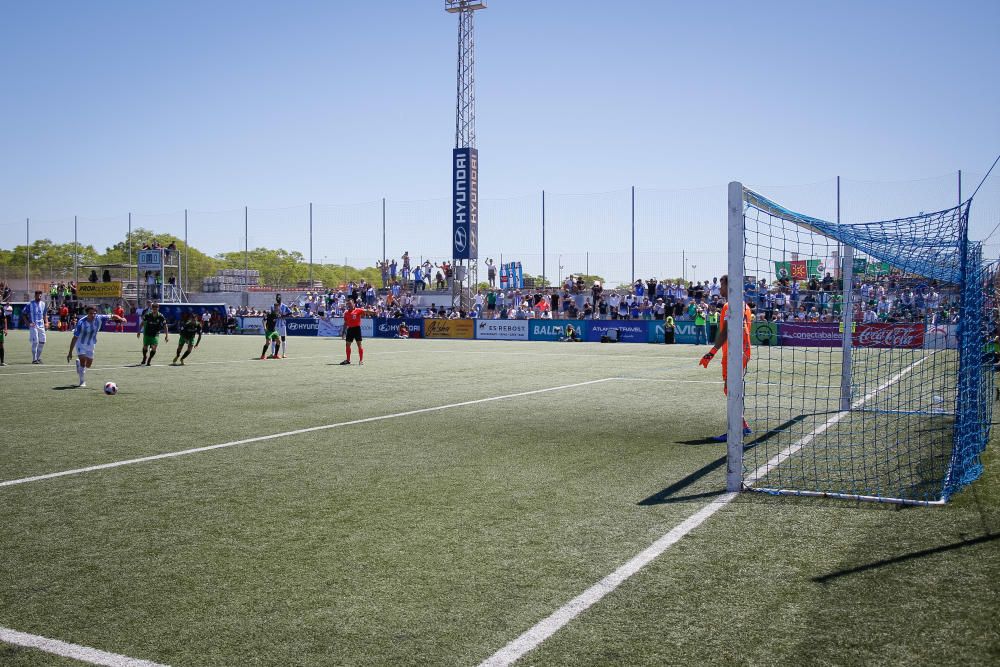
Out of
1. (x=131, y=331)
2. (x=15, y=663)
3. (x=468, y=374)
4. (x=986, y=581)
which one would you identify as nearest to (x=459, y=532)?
(x=15, y=663)

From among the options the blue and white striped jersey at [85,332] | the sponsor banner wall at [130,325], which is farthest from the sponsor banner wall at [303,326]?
the blue and white striped jersey at [85,332]

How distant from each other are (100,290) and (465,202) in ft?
94.7

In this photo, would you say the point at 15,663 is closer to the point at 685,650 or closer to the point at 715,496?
the point at 685,650

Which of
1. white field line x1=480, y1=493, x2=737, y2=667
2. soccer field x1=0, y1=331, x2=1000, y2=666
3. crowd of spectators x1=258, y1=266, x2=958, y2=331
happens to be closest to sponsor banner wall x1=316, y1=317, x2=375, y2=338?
crowd of spectators x1=258, y1=266, x2=958, y2=331

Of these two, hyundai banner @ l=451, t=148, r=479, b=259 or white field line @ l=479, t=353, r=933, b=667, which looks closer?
white field line @ l=479, t=353, r=933, b=667

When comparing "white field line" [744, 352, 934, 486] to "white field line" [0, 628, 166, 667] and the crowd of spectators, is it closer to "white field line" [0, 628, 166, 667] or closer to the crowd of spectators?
"white field line" [0, 628, 166, 667]

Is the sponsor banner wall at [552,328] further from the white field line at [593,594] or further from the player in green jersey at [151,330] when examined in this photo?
the white field line at [593,594]

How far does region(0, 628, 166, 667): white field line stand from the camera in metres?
3.46

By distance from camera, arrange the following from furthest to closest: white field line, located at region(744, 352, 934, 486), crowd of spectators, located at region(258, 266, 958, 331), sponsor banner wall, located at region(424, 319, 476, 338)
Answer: sponsor banner wall, located at region(424, 319, 476, 338)
crowd of spectators, located at region(258, 266, 958, 331)
white field line, located at region(744, 352, 934, 486)

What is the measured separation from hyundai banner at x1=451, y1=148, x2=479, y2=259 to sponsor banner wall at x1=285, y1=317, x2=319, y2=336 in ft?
32.6

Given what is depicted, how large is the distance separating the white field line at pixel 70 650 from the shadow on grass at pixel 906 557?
3.68m

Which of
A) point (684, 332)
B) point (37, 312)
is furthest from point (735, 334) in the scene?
point (684, 332)

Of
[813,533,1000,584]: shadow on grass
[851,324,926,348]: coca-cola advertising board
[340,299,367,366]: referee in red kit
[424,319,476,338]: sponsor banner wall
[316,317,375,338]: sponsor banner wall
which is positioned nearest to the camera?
[813,533,1000,584]: shadow on grass

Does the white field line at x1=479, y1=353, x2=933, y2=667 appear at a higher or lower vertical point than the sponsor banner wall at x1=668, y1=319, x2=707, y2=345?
lower
